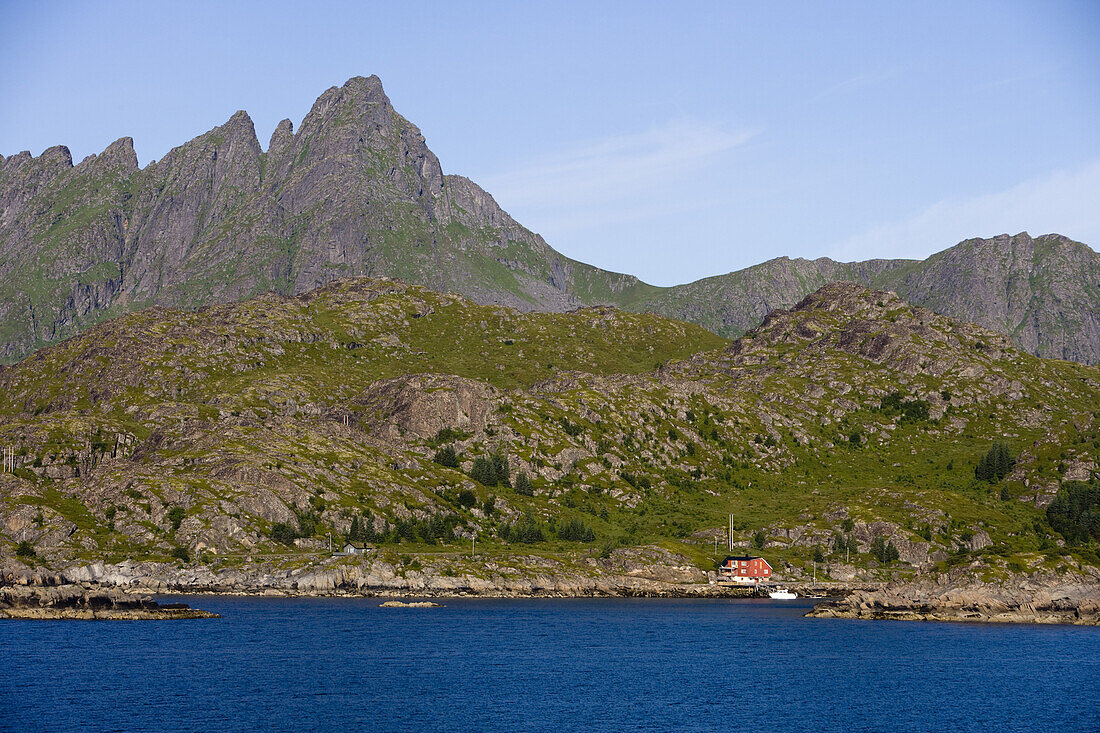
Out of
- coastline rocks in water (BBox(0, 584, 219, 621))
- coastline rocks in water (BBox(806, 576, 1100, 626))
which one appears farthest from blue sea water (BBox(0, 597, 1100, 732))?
coastline rocks in water (BBox(0, 584, 219, 621))

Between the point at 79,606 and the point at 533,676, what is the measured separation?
101 metres

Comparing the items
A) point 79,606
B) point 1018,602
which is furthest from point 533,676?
point 1018,602

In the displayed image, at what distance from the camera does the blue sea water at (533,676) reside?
93438mm

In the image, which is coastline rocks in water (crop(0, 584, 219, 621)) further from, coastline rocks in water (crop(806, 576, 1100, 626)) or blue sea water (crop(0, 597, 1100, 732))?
coastline rocks in water (crop(806, 576, 1100, 626))

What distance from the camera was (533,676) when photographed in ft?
388

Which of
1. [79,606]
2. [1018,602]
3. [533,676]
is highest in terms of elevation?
[533,676]

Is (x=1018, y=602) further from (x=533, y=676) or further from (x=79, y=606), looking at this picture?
(x=79, y=606)

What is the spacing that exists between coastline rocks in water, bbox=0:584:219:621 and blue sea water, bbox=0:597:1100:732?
578 cm

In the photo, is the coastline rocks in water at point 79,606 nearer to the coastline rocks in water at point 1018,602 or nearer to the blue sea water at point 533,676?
the blue sea water at point 533,676

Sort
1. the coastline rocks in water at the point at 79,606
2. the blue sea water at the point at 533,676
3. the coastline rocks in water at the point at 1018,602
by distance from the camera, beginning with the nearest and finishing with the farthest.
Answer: the blue sea water at the point at 533,676
the coastline rocks in water at the point at 79,606
the coastline rocks in water at the point at 1018,602

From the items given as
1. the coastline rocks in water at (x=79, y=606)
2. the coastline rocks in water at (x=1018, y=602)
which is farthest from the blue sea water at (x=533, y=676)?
the coastline rocks in water at (x=79, y=606)

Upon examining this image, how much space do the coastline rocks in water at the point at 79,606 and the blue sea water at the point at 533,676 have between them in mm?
5780

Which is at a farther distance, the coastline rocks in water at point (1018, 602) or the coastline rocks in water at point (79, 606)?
the coastline rocks in water at point (1018, 602)

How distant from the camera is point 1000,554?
197m
